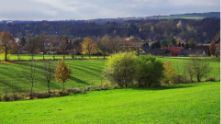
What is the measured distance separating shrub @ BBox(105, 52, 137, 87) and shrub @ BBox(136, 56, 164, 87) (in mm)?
1156

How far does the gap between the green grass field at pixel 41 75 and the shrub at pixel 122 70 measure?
10366 millimetres

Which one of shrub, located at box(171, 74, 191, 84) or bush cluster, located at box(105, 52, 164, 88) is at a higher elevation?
bush cluster, located at box(105, 52, 164, 88)

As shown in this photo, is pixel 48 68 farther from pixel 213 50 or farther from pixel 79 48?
pixel 213 50

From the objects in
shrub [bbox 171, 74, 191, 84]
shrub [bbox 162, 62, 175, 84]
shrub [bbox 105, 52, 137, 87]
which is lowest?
shrub [bbox 171, 74, 191, 84]

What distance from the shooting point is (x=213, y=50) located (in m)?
185

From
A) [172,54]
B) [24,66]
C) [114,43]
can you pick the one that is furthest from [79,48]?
[24,66]

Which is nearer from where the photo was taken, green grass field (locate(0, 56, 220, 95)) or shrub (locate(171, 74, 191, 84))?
green grass field (locate(0, 56, 220, 95))

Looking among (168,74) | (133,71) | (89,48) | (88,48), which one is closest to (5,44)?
(88,48)

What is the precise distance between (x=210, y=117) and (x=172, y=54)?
16551 cm

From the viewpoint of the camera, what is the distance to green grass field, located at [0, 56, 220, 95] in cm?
8466

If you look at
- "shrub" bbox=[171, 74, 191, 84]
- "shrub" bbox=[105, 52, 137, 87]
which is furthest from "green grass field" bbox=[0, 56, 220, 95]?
"shrub" bbox=[171, 74, 191, 84]

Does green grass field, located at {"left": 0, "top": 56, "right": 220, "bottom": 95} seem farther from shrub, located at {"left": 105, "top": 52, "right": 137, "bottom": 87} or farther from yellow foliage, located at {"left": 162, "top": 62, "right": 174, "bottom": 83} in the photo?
yellow foliage, located at {"left": 162, "top": 62, "right": 174, "bottom": 83}

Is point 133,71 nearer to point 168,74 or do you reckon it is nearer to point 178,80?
point 168,74

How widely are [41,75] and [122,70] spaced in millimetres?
24381
